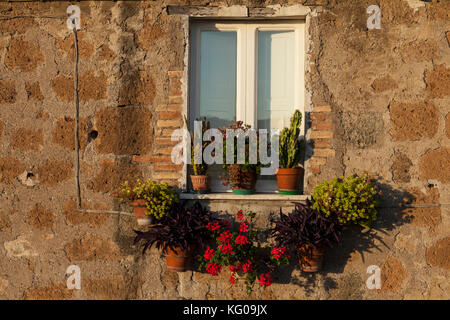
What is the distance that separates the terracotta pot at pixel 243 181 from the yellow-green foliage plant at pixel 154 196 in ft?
1.79

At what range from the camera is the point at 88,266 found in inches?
144

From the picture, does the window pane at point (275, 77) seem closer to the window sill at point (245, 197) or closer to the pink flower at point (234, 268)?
the window sill at point (245, 197)

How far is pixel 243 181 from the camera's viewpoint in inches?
143

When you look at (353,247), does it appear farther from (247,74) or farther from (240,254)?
(247,74)

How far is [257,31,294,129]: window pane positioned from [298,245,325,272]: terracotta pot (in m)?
1.23

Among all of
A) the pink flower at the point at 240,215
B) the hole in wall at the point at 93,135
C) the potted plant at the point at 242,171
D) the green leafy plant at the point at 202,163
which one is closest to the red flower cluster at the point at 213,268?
the pink flower at the point at 240,215

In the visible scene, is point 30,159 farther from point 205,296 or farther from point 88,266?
point 205,296

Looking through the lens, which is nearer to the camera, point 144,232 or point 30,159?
point 144,232

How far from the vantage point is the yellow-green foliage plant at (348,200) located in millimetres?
3312

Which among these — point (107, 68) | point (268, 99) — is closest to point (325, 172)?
point (268, 99)

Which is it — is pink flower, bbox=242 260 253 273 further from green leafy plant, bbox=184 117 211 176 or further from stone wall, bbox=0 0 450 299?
green leafy plant, bbox=184 117 211 176

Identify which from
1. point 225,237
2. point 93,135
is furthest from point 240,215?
point 93,135

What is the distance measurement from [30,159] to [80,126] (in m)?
0.57
